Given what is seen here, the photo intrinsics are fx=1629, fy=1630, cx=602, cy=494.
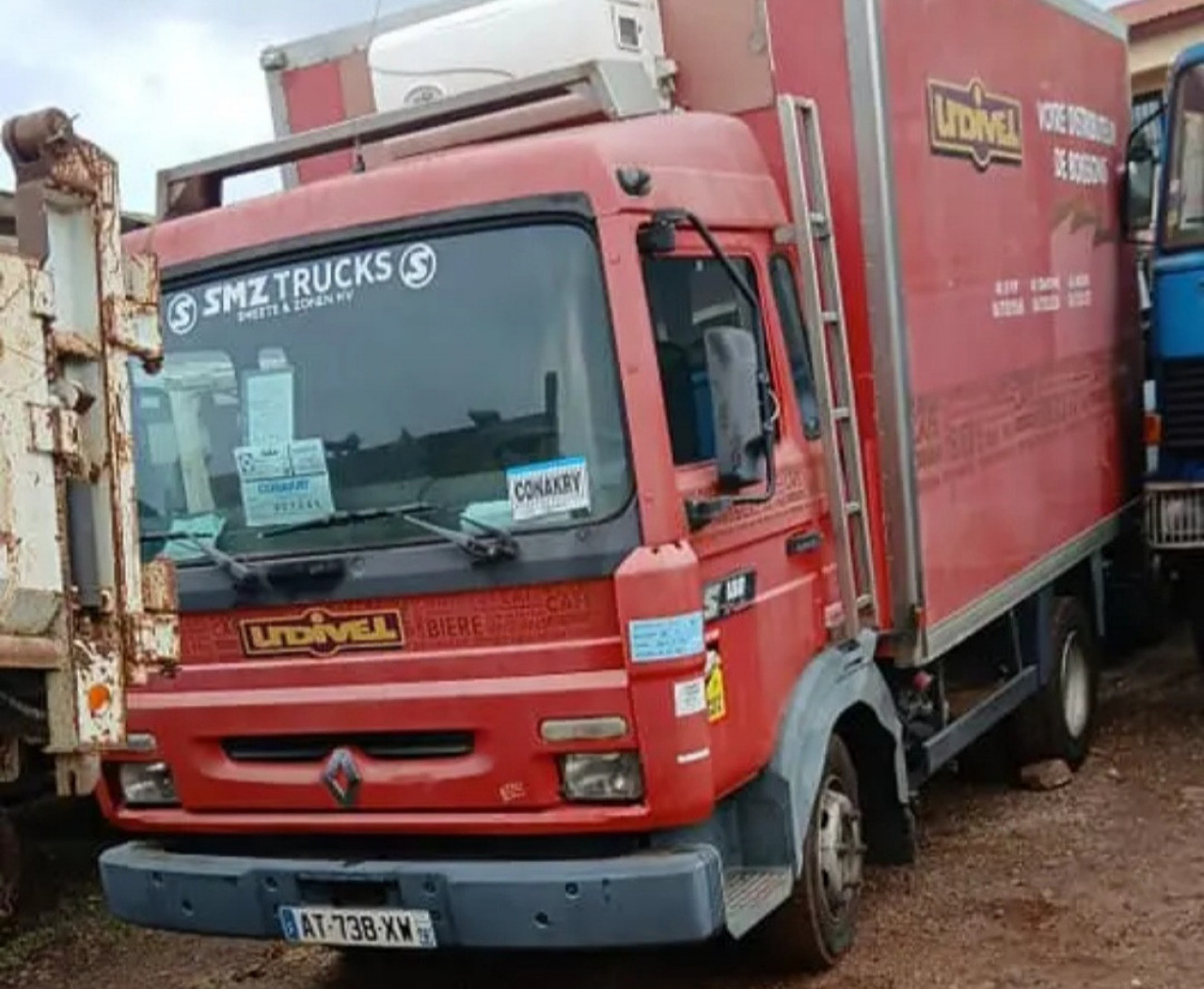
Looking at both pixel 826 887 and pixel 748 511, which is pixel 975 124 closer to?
pixel 748 511

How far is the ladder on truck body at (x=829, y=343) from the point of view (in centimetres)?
512

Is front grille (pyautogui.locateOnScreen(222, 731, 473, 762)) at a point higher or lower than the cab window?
lower

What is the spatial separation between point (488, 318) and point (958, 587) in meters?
2.30

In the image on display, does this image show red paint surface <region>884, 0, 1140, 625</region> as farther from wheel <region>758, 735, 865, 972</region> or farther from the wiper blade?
the wiper blade

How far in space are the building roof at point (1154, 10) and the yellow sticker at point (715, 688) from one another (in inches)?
418

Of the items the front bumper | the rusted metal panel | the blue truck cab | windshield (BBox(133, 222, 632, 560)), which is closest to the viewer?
the rusted metal panel

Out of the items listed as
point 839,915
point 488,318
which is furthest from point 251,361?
point 839,915

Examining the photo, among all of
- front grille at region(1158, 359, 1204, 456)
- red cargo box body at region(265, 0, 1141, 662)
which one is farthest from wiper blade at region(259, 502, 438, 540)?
front grille at region(1158, 359, 1204, 456)

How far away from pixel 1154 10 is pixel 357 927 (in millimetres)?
12798

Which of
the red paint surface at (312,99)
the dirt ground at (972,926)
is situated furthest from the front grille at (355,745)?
the red paint surface at (312,99)

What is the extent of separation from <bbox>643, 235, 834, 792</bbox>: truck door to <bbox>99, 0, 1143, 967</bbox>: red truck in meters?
0.02

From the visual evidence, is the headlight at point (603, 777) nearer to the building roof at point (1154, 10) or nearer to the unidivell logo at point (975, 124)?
the unidivell logo at point (975, 124)

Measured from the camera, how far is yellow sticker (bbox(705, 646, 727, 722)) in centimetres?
434

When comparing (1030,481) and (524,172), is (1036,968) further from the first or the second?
(524,172)
